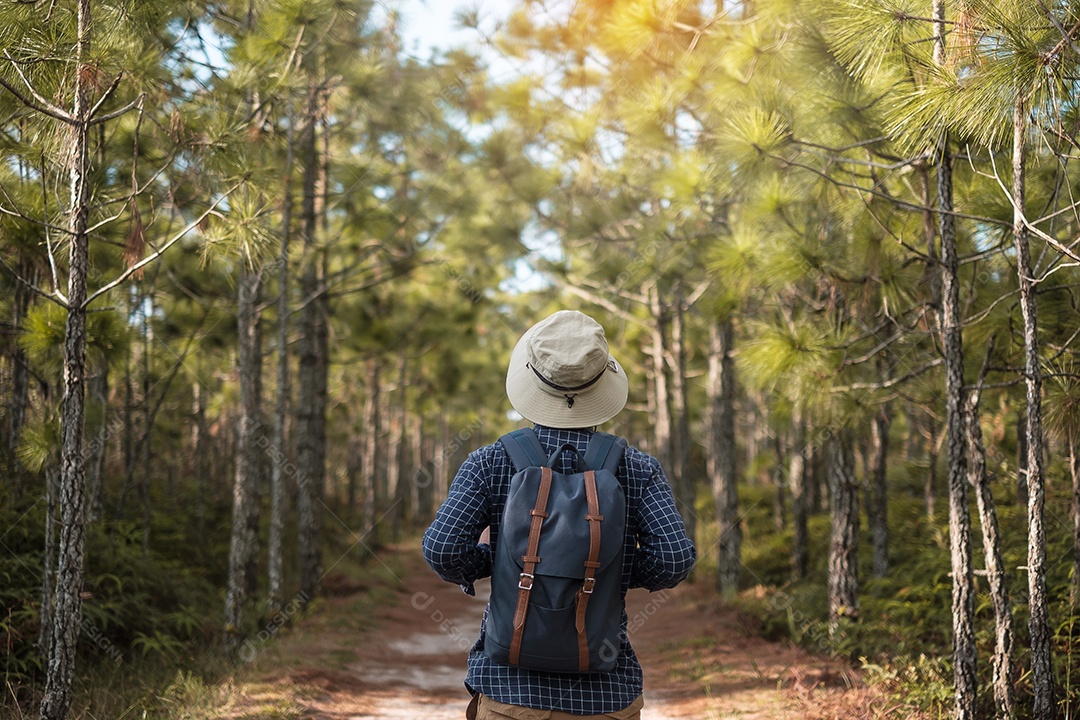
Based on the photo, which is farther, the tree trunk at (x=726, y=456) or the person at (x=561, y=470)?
the tree trunk at (x=726, y=456)

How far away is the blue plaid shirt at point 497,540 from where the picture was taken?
6.96 feet

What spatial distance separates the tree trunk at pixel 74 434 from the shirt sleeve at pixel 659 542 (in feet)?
11.6

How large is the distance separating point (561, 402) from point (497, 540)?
42 cm

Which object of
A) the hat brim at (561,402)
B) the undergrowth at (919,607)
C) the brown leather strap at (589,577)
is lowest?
the undergrowth at (919,607)

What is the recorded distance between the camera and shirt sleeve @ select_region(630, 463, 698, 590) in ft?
7.04

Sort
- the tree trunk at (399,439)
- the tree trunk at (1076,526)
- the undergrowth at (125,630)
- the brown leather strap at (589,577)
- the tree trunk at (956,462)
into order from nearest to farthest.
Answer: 1. the brown leather strap at (589,577)
2. the tree trunk at (956,462)
3. the tree trunk at (1076,526)
4. the undergrowth at (125,630)
5. the tree trunk at (399,439)

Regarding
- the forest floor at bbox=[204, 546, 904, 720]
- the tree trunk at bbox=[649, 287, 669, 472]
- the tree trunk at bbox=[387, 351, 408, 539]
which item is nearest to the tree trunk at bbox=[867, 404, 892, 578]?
the forest floor at bbox=[204, 546, 904, 720]

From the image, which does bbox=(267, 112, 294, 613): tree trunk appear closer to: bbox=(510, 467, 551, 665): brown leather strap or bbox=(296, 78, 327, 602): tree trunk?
bbox=(296, 78, 327, 602): tree trunk

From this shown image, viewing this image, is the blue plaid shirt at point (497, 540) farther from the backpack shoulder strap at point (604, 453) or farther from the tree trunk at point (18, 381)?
the tree trunk at point (18, 381)

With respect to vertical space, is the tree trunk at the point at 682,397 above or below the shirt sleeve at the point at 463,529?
above

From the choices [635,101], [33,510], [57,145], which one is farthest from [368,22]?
[33,510]

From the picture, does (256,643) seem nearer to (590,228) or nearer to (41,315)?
(41,315)

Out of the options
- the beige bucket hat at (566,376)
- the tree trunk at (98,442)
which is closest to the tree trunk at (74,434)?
the beige bucket hat at (566,376)

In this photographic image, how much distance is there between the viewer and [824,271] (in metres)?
6.03
